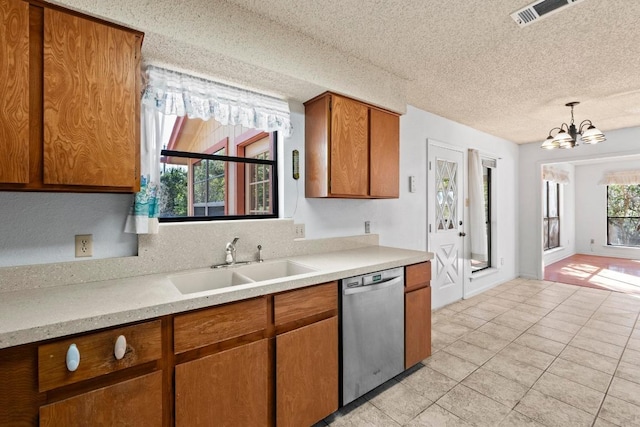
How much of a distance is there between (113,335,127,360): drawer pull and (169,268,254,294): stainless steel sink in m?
0.57

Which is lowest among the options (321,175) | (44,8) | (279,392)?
(279,392)

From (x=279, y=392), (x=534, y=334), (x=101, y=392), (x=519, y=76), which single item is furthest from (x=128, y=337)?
(x=534, y=334)

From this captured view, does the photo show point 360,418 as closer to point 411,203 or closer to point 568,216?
point 411,203

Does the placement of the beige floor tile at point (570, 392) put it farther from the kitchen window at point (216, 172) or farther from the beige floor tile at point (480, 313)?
the kitchen window at point (216, 172)

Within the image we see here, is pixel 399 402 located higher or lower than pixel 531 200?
lower

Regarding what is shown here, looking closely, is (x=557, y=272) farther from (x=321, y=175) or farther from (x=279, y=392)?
(x=279, y=392)

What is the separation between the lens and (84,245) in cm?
164

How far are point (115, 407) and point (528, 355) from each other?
10.2 ft

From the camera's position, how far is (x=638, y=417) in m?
1.90

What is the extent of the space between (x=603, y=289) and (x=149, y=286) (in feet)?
20.7

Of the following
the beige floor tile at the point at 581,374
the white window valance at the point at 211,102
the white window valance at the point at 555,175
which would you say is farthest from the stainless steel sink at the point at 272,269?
the white window valance at the point at 555,175

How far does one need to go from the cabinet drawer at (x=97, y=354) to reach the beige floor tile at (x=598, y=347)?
3619 millimetres

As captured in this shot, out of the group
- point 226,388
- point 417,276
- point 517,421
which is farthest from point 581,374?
point 226,388

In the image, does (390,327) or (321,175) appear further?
(321,175)
